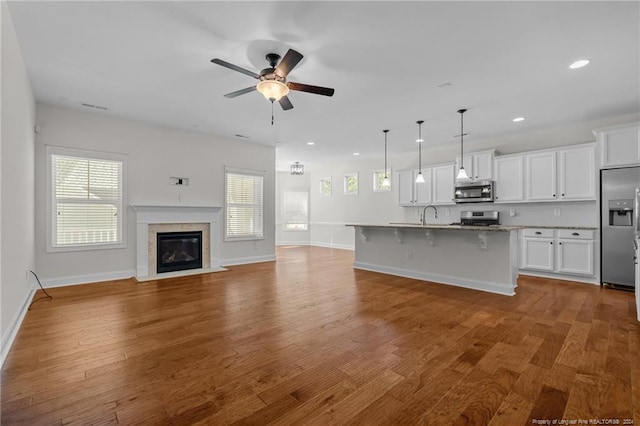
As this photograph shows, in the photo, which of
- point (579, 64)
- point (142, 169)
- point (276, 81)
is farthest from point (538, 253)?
point (142, 169)

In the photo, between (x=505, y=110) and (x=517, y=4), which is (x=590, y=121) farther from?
(x=517, y=4)

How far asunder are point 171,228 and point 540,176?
23.6 ft

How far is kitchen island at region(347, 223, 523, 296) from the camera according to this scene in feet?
14.1

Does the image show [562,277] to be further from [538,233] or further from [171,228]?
[171,228]

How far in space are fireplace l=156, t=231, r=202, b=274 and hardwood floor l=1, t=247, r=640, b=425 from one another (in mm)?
1626

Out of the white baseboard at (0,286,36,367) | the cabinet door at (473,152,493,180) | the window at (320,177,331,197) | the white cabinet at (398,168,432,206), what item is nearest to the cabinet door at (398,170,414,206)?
the white cabinet at (398,168,432,206)

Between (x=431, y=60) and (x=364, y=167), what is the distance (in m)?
6.09

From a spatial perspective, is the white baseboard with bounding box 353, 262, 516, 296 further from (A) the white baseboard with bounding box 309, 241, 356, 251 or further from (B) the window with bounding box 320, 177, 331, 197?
(B) the window with bounding box 320, 177, 331, 197

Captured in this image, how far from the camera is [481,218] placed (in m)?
6.35

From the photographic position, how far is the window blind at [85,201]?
473cm

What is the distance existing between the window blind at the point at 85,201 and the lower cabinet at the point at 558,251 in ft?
24.8

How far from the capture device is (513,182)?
5875 mm

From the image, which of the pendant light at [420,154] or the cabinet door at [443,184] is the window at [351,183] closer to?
the pendant light at [420,154]

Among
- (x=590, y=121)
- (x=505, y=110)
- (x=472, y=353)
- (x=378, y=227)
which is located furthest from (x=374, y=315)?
(x=590, y=121)
